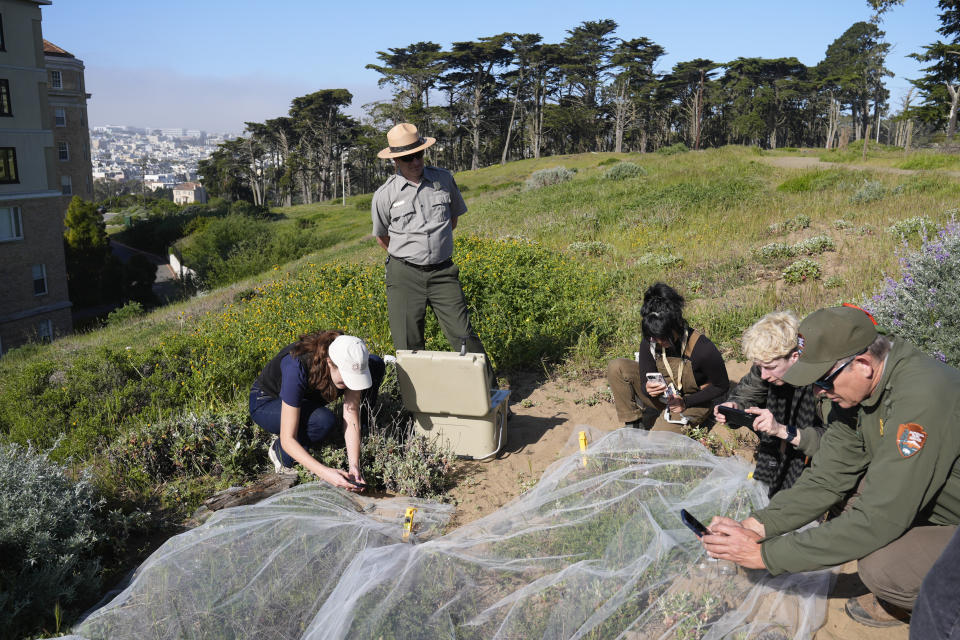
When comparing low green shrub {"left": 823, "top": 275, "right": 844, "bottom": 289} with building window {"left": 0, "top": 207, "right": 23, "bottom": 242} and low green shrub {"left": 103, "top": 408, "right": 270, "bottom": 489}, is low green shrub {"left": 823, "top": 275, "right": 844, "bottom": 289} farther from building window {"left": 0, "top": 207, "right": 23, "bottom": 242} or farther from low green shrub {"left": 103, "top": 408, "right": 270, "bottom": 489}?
building window {"left": 0, "top": 207, "right": 23, "bottom": 242}

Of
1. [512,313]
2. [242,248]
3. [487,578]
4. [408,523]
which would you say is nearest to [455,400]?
[408,523]

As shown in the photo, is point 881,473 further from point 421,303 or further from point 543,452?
point 421,303

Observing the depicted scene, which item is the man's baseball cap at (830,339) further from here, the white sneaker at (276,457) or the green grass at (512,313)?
the green grass at (512,313)

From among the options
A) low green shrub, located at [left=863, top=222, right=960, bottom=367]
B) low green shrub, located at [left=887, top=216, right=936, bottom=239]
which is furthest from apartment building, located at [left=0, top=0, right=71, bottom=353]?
low green shrub, located at [left=863, top=222, right=960, bottom=367]

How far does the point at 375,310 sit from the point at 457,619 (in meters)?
4.03

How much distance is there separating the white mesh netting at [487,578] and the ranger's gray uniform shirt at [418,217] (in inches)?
76.7

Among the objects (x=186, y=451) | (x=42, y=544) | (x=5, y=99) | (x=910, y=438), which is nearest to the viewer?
(x=910, y=438)

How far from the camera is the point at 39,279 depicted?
27141 millimetres

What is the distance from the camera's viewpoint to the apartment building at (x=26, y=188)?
84.1 feet

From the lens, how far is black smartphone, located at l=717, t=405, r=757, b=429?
3293 mm

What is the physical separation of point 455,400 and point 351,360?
78cm

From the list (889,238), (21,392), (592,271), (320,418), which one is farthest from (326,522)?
(889,238)

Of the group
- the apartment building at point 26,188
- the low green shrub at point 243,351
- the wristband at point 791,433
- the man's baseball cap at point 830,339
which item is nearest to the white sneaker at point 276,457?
the low green shrub at point 243,351

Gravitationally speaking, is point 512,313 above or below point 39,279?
above
